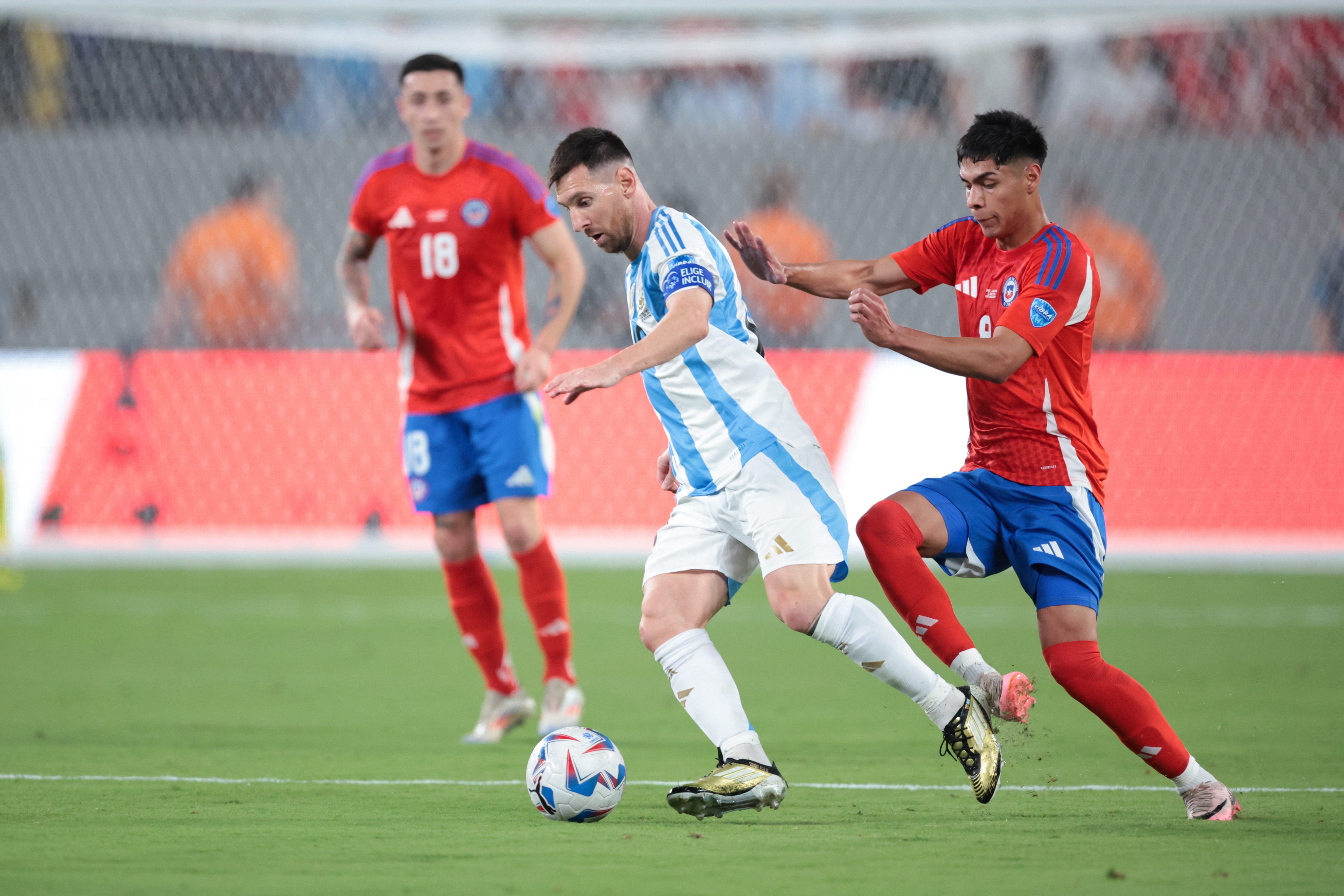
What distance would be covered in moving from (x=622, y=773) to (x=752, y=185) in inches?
359

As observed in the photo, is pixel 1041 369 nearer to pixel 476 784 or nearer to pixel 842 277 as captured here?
pixel 842 277

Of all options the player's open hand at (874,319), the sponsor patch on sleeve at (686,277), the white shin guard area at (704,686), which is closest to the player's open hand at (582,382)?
the sponsor patch on sleeve at (686,277)

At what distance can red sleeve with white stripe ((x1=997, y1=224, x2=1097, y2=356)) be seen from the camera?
3959 millimetres

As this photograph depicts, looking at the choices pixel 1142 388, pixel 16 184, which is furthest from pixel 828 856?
pixel 16 184

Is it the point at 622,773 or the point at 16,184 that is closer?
the point at 622,773

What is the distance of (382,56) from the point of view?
534 inches

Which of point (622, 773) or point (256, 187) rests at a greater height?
point (256, 187)

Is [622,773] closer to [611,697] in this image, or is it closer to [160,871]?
[160,871]

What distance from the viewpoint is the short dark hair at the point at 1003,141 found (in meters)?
4.04

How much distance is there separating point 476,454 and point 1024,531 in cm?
224

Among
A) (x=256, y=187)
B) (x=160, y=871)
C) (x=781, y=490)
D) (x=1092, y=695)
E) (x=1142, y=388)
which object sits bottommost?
(x=160, y=871)

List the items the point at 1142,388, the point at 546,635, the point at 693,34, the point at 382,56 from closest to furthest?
the point at 546,635 < the point at 1142,388 < the point at 693,34 < the point at 382,56

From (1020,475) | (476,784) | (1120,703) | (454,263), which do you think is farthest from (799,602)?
(454,263)

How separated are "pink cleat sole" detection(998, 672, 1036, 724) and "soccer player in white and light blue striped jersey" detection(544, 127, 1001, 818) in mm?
80
